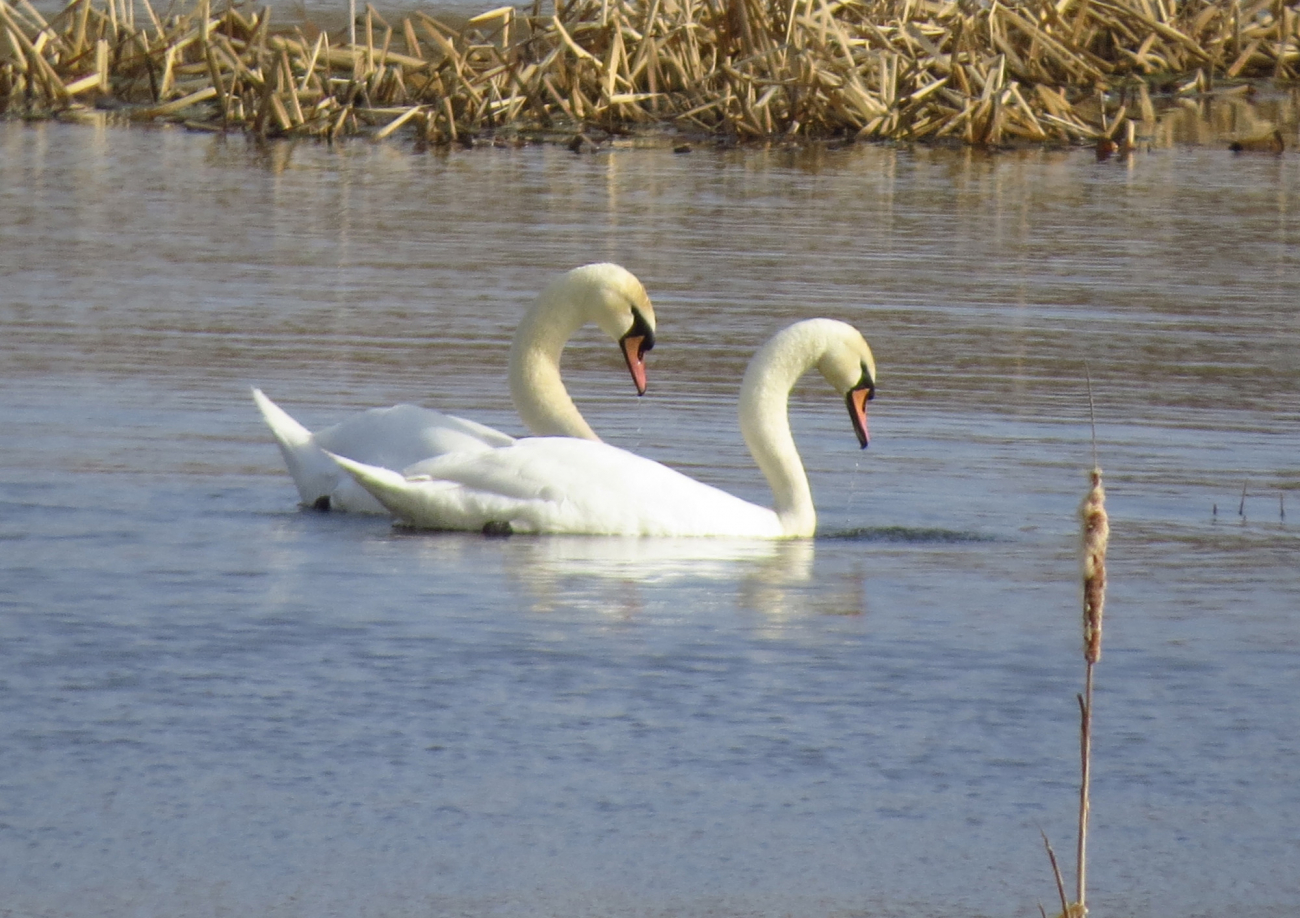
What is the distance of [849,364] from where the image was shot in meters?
8.13

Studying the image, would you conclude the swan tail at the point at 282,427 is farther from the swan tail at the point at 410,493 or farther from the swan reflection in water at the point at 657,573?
the swan reflection in water at the point at 657,573

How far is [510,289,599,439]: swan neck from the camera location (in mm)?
8367

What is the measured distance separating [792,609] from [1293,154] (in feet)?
46.5

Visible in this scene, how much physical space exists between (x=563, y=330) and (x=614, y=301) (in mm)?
192

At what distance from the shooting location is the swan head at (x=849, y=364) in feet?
26.6

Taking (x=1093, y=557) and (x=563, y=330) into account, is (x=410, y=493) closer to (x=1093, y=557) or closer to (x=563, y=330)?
(x=563, y=330)

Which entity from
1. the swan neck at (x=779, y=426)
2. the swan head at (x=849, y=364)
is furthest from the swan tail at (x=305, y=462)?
the swan head at (x=849, y=364)

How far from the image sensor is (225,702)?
524cm

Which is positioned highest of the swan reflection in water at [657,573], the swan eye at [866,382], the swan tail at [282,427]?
the swan eye at [866,382]

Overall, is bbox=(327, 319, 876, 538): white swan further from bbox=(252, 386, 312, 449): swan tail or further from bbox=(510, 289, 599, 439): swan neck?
bbox=(510, 289, 599, 439): swan neck

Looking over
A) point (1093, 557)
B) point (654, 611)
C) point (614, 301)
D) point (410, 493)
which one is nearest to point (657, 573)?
point (654, 611)

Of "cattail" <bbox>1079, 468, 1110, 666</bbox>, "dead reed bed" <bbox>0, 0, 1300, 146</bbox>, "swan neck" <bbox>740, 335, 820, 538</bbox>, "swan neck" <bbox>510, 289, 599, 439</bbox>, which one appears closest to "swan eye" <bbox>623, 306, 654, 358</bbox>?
"swan neck" <bbox>510, 289, 599, 439</bbox>

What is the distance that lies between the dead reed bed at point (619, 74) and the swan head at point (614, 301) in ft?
35.4

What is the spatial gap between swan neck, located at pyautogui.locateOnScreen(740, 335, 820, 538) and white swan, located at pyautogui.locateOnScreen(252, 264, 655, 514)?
0.57 m
